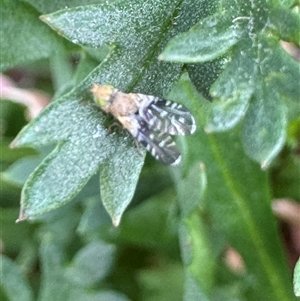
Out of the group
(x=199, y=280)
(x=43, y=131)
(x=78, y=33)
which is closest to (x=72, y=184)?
(x=43, y=131)

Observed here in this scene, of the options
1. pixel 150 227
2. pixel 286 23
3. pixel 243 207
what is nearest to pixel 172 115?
pixel 286 23

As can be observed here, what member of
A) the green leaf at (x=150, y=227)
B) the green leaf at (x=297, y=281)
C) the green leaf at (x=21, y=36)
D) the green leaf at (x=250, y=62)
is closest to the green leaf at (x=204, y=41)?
the green leaf at (x=250, y=62)

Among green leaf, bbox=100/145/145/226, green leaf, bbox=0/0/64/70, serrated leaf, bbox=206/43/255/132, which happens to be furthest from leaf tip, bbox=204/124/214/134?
green leaf, bbox=0/0/64/70

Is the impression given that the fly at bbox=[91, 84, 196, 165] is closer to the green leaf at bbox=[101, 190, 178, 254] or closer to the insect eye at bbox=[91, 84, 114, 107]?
the insect eye at bbox=[91, 84, 114, 107]

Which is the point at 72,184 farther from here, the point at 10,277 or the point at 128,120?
the point at 10,277

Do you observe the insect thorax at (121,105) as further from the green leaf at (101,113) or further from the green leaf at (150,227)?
the green leaf at (150,227)
